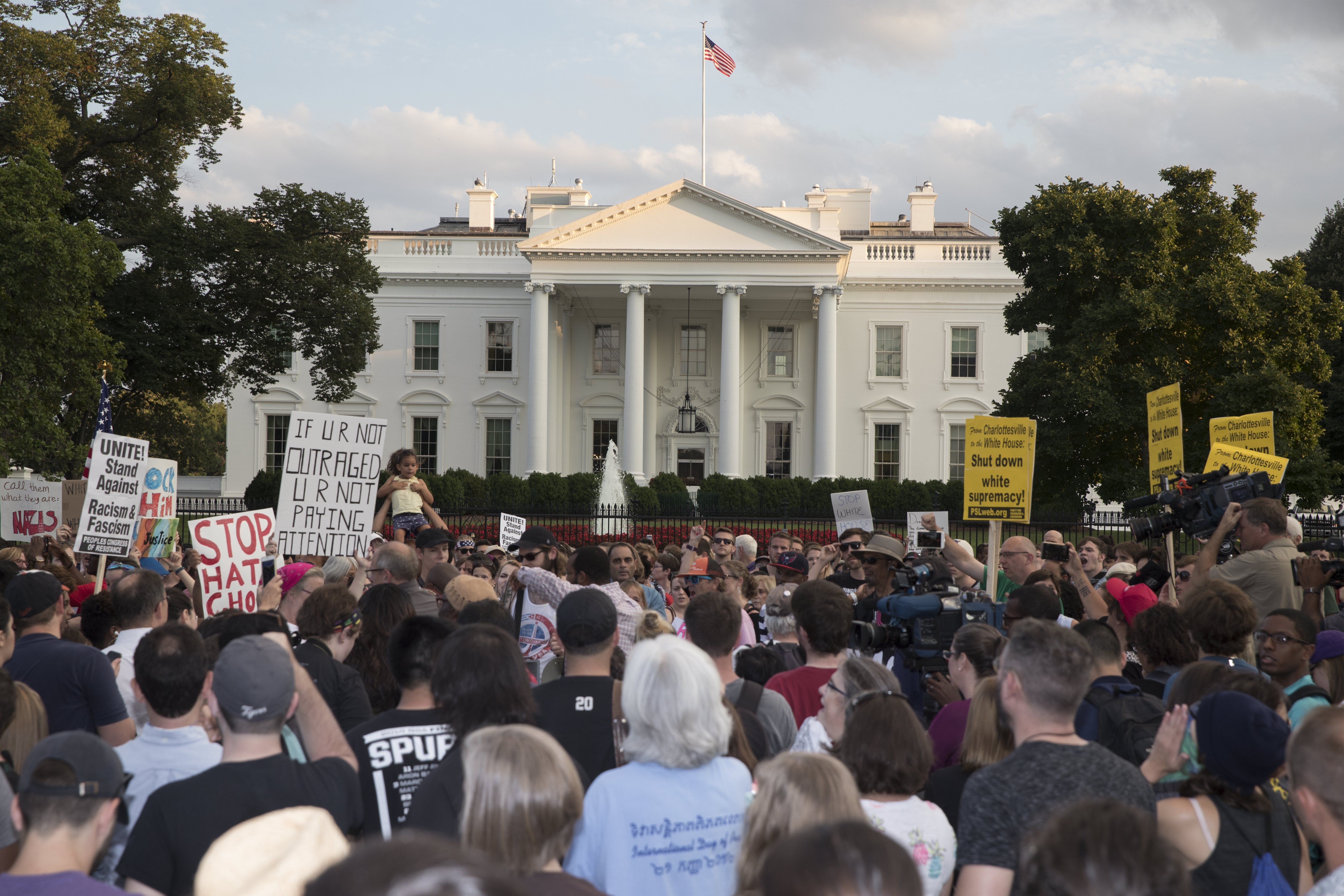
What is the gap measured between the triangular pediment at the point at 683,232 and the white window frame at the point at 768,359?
4.56m

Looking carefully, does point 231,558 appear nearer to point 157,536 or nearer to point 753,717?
point 157,536

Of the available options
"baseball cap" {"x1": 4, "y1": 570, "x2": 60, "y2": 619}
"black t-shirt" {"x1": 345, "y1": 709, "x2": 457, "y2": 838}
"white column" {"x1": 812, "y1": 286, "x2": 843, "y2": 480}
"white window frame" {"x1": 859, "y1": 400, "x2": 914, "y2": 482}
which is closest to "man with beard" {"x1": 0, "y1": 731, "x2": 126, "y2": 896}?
"black t-shirt" {"x1": 345, "y1": 709, "x2": 457, "y2": 838}

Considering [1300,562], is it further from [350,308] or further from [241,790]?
[350,308]

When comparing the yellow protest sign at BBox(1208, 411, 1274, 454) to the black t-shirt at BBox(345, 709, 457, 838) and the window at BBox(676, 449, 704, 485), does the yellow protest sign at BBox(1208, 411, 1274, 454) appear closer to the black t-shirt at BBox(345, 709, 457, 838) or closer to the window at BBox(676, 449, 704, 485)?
the black t-shirt at BBox(345, 709, 457, 838)

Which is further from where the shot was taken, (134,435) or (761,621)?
(134,435)

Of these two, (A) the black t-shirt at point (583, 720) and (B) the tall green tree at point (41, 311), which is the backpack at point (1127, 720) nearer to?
(A) the black t-shirt at point (583, 720)

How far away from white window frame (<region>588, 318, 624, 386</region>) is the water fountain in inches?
106

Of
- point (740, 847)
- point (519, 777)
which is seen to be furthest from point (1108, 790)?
point (519, 777)

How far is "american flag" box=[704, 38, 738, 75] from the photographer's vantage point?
128 ft

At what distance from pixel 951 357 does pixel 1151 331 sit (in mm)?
17145

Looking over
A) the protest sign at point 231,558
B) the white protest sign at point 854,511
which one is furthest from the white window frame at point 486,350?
the protest sign at point 231,558

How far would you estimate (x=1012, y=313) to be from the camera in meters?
31.3

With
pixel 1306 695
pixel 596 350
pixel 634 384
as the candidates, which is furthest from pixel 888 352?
pixel 1306 695

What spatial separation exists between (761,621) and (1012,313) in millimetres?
25057
